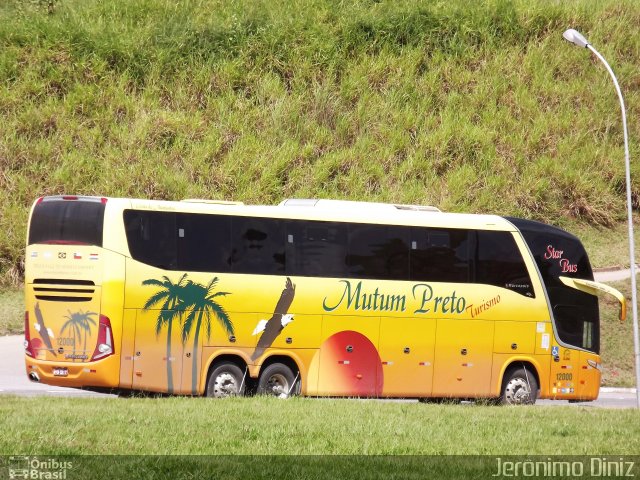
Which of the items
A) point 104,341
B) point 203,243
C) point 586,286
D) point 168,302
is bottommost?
point 104,341

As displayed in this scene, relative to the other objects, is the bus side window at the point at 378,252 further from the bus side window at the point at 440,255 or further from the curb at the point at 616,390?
the curb at the point at 616,390

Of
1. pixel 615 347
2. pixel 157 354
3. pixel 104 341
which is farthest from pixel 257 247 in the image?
pixel 615 347

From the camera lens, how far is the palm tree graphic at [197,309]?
18953 millimetres

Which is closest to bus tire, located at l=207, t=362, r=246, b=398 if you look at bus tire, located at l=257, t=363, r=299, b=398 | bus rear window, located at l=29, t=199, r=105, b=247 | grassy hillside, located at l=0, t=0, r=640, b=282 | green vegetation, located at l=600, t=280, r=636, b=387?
bus tire, located at l=257, t=363, r=299, b=398

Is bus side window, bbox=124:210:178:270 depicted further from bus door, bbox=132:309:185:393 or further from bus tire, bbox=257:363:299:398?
bus tire, bbox=257:363:299:398

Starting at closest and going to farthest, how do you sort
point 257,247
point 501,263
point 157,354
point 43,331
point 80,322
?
point 80,322, point 43,331, point 157,354, point 257,247, point 501,263

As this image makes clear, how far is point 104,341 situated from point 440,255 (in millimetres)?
7148

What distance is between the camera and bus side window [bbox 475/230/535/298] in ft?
70.4

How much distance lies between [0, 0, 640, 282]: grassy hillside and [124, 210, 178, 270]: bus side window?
14.9m

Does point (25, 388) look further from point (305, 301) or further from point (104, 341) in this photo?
point (305, 301)

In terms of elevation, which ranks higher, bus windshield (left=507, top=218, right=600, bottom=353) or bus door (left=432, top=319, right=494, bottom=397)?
bus windshield (left=507, top=218, right=600, bottom=353)

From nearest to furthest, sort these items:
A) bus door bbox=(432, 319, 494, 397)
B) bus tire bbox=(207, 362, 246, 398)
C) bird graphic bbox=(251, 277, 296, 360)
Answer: bus tire bbox=(207, 362, 246, 398)
bird graphic bbox=(251, 277, 296, 360)
bus door bbox=(432, 319, 494, 397)

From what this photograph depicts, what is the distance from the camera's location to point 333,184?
37.2 metres

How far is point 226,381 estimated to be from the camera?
19.4m
